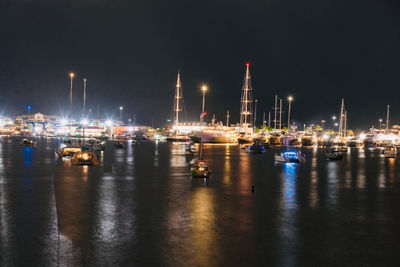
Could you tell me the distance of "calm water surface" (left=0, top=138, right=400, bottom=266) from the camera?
1391 cm

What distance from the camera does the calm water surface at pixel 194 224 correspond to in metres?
13.9

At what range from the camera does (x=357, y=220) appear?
68.0 ft

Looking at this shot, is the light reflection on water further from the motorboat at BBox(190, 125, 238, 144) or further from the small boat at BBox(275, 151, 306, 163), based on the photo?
the motorboat at BBox(190, 125, 238, 144)

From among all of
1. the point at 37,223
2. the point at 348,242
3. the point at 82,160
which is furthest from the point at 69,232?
the point at 82,160

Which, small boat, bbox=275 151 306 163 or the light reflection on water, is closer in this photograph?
the light reflection on water

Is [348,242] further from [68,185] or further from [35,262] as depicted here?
[68,185]

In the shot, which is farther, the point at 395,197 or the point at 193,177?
the point at 193,177

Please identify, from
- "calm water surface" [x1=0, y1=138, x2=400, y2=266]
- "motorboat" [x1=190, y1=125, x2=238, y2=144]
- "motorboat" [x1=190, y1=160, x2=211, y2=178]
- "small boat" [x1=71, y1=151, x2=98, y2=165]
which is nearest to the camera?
"calm water surface" [x1=0, y1=138, x2=400, y2=266]

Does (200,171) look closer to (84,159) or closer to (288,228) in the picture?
(84,159)

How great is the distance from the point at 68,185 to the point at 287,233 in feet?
62.2

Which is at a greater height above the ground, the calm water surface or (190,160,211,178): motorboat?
(190,160,211,178): motorboat

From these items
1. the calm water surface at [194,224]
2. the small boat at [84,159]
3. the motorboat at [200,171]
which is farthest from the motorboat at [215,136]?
the calm water surface at [194,224]

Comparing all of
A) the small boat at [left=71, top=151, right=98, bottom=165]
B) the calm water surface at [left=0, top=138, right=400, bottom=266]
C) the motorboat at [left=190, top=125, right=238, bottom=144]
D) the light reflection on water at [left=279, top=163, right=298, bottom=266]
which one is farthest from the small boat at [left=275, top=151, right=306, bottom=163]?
the motorboat at [left=190, top=125, right=238, bottom=144]

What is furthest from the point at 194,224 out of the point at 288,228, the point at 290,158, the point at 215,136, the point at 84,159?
the point at 215,136
